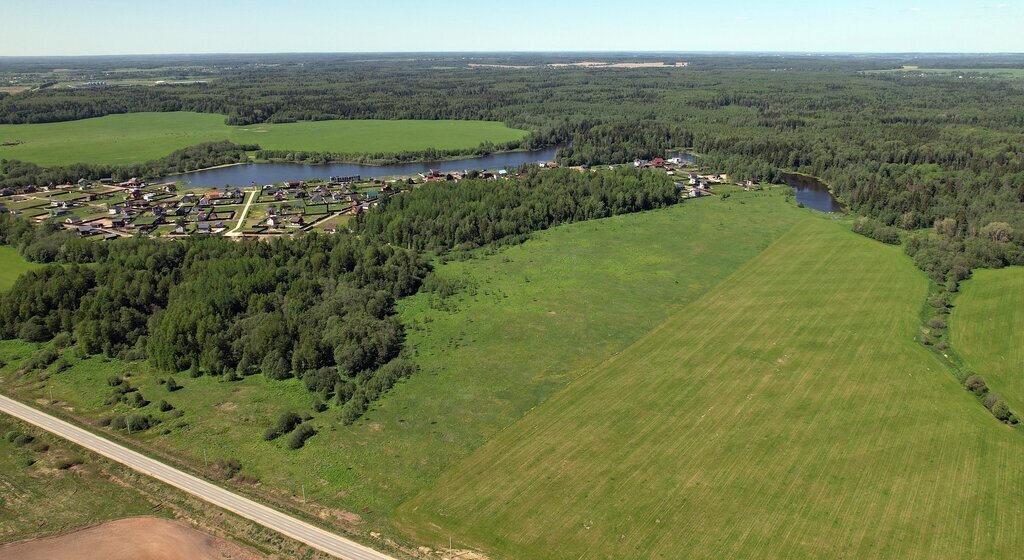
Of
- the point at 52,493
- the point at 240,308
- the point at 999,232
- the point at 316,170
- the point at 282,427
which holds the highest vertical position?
the point at 316,170

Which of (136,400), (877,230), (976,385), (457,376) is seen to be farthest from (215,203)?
(976,385)

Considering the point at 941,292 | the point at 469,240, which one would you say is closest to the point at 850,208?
the point at 941,292

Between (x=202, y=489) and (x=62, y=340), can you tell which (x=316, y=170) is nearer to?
(x=62, y=340)

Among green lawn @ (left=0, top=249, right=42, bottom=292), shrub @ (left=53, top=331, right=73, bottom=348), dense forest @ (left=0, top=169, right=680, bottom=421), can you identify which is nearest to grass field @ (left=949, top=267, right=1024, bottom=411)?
dense forest @ (left=0, top=169, right=680, bottom=421)

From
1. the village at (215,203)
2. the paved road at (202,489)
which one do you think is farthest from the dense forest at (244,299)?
the village at (215,203)

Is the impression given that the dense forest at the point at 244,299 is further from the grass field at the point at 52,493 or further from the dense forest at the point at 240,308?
the grass field at the point at 52,493

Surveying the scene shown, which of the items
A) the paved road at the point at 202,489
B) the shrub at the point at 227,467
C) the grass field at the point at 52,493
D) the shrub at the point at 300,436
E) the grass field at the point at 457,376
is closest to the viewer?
the paved road at the point at 202,489
